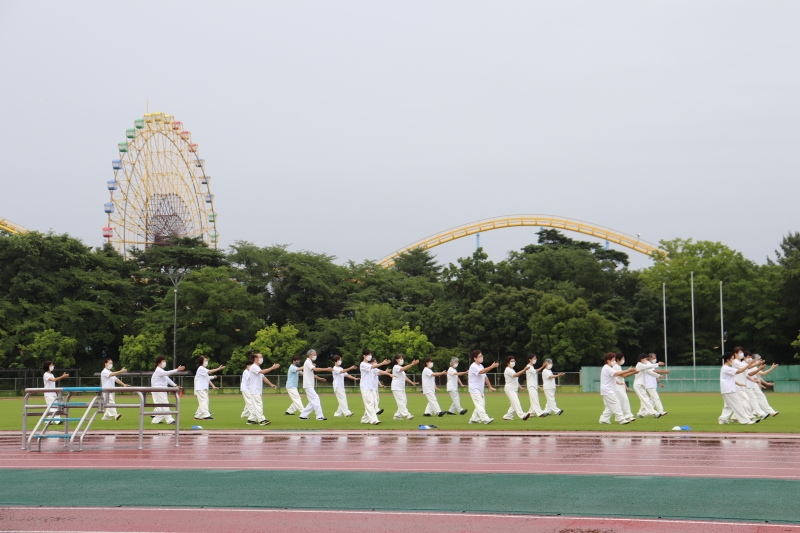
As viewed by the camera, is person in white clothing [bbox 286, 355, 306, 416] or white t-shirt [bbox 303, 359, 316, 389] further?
person in white clothing [bbox 286, 355, 306, 416]

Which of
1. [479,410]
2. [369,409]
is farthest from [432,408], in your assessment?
[479,410]

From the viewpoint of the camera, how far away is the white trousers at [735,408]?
832 inches

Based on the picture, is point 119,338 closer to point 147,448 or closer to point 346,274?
point 346,274

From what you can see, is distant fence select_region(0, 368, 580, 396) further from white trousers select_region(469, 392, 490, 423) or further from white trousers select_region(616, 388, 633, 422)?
white trousers select_region(616, 388, 633, 422)

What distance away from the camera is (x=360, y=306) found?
64688 millimetres

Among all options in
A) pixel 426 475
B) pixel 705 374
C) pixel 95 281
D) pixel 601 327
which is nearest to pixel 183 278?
pixel 95 281

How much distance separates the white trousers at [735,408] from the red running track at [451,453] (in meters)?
3.41

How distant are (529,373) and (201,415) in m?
9.82

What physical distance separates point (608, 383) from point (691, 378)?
3676cm

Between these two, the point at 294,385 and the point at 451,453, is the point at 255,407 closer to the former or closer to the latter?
the point at 294,385

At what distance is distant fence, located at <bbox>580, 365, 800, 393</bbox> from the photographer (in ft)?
180

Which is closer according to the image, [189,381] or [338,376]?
[338,376]

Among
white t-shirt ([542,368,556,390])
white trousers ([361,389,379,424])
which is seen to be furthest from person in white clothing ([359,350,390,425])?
white t-shirt ([542,368,556,390])

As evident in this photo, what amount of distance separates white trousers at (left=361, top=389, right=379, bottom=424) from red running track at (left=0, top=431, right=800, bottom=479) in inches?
146
